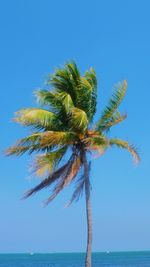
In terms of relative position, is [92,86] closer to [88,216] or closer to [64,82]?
[64,82]

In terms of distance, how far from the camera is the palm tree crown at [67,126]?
69.3ft

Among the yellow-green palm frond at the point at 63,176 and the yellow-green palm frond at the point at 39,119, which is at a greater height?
the yellow-green palm frond at the point at 39,119

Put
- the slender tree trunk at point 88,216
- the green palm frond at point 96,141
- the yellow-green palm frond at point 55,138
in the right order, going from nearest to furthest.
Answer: the slender tree trunk at point 88,216 → the yellow-green palm frond at point 55,138 → the green palm frond at point 96,141

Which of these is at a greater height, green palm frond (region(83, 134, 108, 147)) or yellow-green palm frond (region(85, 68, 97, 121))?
yellow-green palm frond (region(85, 68, 97, 121))

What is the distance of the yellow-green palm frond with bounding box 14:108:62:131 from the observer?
21.7m

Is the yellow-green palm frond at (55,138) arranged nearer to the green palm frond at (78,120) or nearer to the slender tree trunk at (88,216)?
the green palm frond at (78,120)

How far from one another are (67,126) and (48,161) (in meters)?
1.59

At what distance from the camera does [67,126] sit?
21984 mm

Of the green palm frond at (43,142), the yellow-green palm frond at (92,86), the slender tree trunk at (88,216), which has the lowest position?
the slender tree trunk at (88,216)

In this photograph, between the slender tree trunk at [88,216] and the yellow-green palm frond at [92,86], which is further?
the yellow-green palm frond at [92,86]

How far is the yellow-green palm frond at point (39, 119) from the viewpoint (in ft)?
71.1

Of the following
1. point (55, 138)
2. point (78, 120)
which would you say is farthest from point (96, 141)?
point (55, 138)

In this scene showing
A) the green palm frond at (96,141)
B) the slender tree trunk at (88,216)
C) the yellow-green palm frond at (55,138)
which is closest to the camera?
the slender tree trunk at (88,216)

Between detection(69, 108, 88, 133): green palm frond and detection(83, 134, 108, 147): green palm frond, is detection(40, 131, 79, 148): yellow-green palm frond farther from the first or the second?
detection(83, 134, 108, 147): green palm frond
